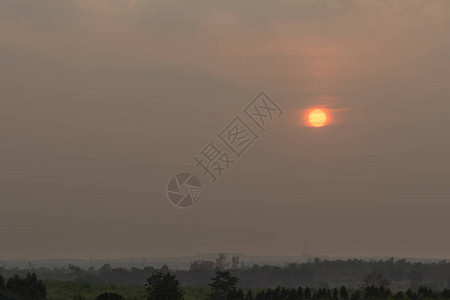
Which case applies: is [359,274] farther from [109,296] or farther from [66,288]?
[109,296]

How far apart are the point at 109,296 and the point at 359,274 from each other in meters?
149

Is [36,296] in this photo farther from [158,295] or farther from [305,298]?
[305,298]

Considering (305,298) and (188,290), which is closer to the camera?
(305,298)

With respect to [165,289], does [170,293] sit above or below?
below

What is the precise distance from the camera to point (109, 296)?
63.1 m

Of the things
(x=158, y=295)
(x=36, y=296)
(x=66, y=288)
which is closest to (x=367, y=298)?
(x=158, y=295)

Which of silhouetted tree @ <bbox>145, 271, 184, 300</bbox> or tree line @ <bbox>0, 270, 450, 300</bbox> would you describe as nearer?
silhouetted tree @ <bbox>145, 271, 184, 300</bbox>

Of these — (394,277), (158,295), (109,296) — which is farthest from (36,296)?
(394,277)

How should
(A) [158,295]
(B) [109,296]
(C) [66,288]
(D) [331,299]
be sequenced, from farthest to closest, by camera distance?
(C) [66,288] → (D) [331,299] → (B) [109,296] → (A) [158,295]

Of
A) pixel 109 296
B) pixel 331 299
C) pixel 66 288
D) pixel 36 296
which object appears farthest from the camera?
pixel 66 288

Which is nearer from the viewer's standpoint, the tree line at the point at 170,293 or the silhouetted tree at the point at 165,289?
the silhouetted tree at the point at 165,289

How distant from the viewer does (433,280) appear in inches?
7402

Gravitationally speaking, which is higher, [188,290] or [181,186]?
[181,186]

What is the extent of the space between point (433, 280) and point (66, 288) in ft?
→ 416
